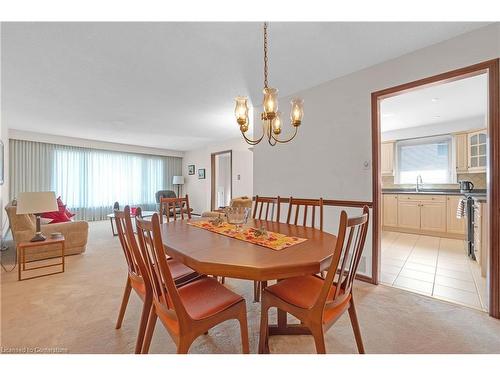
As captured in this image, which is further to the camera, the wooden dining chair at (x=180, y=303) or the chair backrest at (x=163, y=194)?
the chair backrest at (x=163, y=194)

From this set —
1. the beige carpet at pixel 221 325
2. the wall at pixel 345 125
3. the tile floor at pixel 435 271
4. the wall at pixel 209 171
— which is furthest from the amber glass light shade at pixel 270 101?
the wall at pixel 209 171

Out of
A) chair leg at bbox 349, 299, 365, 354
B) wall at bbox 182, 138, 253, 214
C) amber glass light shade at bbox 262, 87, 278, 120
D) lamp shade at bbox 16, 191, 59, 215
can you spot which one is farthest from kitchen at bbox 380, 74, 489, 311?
lamp shade at bbox 16, 191, 59, 215

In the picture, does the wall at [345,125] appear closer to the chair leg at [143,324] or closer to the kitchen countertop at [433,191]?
the chair leg at [143,324]

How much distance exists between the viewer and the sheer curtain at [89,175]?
16.5 ft

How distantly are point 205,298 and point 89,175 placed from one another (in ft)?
20.7

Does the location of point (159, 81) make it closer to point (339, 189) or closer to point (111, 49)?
point (111, 49)

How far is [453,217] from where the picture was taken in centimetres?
396

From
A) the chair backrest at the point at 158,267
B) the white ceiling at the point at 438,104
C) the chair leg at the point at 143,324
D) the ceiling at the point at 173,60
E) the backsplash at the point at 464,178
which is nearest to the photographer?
the chair backrest at the point at 158,267

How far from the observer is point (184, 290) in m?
1.25

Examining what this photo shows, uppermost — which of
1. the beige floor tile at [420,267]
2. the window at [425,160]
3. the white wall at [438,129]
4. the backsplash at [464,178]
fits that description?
the white wall at [438,129]

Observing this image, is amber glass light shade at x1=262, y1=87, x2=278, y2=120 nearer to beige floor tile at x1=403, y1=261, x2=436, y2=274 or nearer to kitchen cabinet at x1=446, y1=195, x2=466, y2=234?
beige floor tile at x1=403, y1=261, x2=436, y2=274

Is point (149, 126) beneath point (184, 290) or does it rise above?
above
